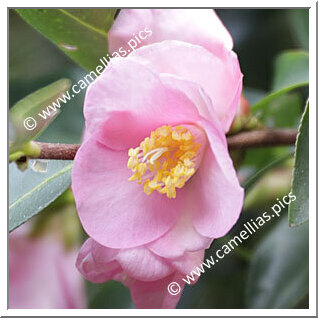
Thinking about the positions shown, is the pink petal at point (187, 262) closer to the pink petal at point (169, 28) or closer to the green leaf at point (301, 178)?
the green leaf at point (301, 178)

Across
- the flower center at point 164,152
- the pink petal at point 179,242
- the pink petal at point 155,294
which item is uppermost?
the flower center at point 164,152

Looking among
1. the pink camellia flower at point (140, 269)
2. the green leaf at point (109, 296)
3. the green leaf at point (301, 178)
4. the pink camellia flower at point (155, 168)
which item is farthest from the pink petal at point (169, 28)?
the green leaf at point (109, 296)

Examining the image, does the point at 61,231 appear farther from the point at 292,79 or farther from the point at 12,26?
the point at 292,79

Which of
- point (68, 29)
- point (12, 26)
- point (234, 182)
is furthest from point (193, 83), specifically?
point (12, 26)


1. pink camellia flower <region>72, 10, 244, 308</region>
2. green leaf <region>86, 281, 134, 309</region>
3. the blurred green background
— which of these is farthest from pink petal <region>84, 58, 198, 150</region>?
green leaf <region>86, 281, 134, 309</region>

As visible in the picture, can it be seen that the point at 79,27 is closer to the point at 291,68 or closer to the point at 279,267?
the point at 291,68

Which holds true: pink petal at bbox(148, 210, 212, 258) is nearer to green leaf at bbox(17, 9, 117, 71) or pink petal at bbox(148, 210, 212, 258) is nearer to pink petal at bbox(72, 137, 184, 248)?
pink petal at bbox(72, 137, 184, 248)
